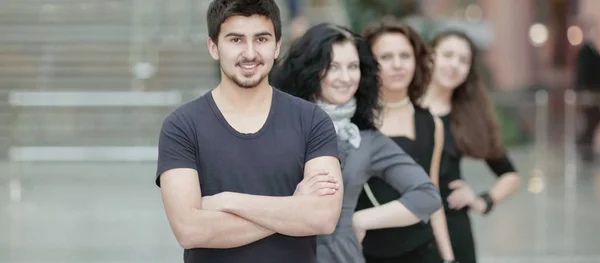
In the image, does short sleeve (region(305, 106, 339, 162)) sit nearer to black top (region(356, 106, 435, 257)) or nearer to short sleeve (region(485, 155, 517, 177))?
black top (region(356, 106, 435, 257))

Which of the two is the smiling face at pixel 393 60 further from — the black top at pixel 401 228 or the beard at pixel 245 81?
the beard at pixel 245 81

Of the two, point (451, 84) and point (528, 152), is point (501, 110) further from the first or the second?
point (451, 84)

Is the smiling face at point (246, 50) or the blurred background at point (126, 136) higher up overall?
the smiling face at point (246, 50)

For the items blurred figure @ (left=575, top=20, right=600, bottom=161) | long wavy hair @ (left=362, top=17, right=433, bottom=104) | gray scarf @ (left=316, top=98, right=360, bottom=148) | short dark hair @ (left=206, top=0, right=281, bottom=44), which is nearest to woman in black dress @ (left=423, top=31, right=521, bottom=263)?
long wavy hair @ (left=362, top=17, right=433, bottom=104)

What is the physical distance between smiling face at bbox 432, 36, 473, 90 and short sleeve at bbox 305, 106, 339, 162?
6.92 ft

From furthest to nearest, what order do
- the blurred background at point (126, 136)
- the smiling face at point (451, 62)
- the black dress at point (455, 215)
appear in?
the blurred background at point (126, 136) → the smiling face at point (451, 62) → the black dress at point (455, 215)

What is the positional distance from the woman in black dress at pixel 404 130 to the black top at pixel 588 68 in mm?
12199

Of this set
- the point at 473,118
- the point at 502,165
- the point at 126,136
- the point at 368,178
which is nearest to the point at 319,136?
the point at 368,178

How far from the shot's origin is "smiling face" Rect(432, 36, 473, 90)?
4926 millimetres

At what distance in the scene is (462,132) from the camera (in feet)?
15.7

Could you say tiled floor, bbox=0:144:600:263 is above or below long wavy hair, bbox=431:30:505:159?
below

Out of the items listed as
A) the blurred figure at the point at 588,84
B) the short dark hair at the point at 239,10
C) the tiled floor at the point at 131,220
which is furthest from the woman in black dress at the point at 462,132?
the blurred figure at the point at 588,84

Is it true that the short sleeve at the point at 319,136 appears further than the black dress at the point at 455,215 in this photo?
No

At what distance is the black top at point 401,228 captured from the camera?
3.82 metres
